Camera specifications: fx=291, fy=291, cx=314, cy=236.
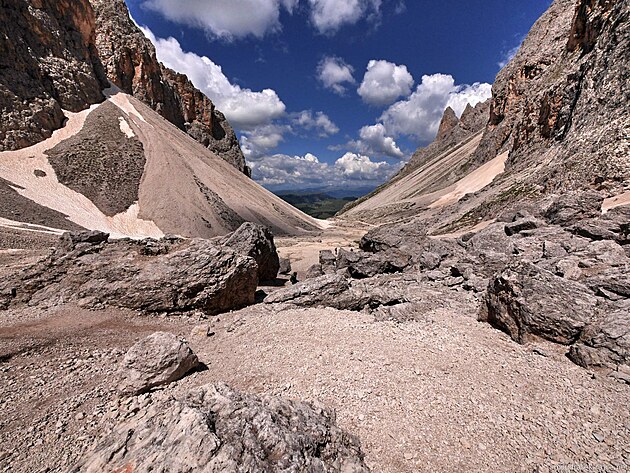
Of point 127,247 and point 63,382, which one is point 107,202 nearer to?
point 127,247

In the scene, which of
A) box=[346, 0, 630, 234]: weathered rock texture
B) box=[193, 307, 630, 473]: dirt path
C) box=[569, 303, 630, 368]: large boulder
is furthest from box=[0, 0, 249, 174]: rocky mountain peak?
box=[346, 0, 630, 234]: weathered rock texture

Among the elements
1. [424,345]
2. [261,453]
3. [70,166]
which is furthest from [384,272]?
[70,166]

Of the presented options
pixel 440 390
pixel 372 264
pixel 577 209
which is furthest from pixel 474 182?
pixel 440 390

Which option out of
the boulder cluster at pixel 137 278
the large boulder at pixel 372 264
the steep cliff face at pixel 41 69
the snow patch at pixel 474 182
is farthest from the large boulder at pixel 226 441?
the snow patch at pixel 474 182

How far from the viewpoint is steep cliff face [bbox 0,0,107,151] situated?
39.1 m

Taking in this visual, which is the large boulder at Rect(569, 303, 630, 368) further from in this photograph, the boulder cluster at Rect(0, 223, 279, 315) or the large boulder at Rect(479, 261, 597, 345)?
the boulder cluster at Rect(0, 223, 279, 315)

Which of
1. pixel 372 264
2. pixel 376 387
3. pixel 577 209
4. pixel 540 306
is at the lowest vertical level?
pixel 376 387

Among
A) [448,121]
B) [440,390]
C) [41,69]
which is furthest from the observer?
[448,121]

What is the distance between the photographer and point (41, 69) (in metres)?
45.0

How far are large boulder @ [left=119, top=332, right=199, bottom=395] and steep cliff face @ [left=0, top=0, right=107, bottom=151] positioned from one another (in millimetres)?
48924

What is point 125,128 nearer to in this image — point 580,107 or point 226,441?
point 226,441

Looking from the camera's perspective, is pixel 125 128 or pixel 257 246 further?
pixel 125 128

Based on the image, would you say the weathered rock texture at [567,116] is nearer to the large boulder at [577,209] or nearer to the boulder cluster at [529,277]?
the large boulder at [577,209]

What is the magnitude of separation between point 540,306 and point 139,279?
13.3m
